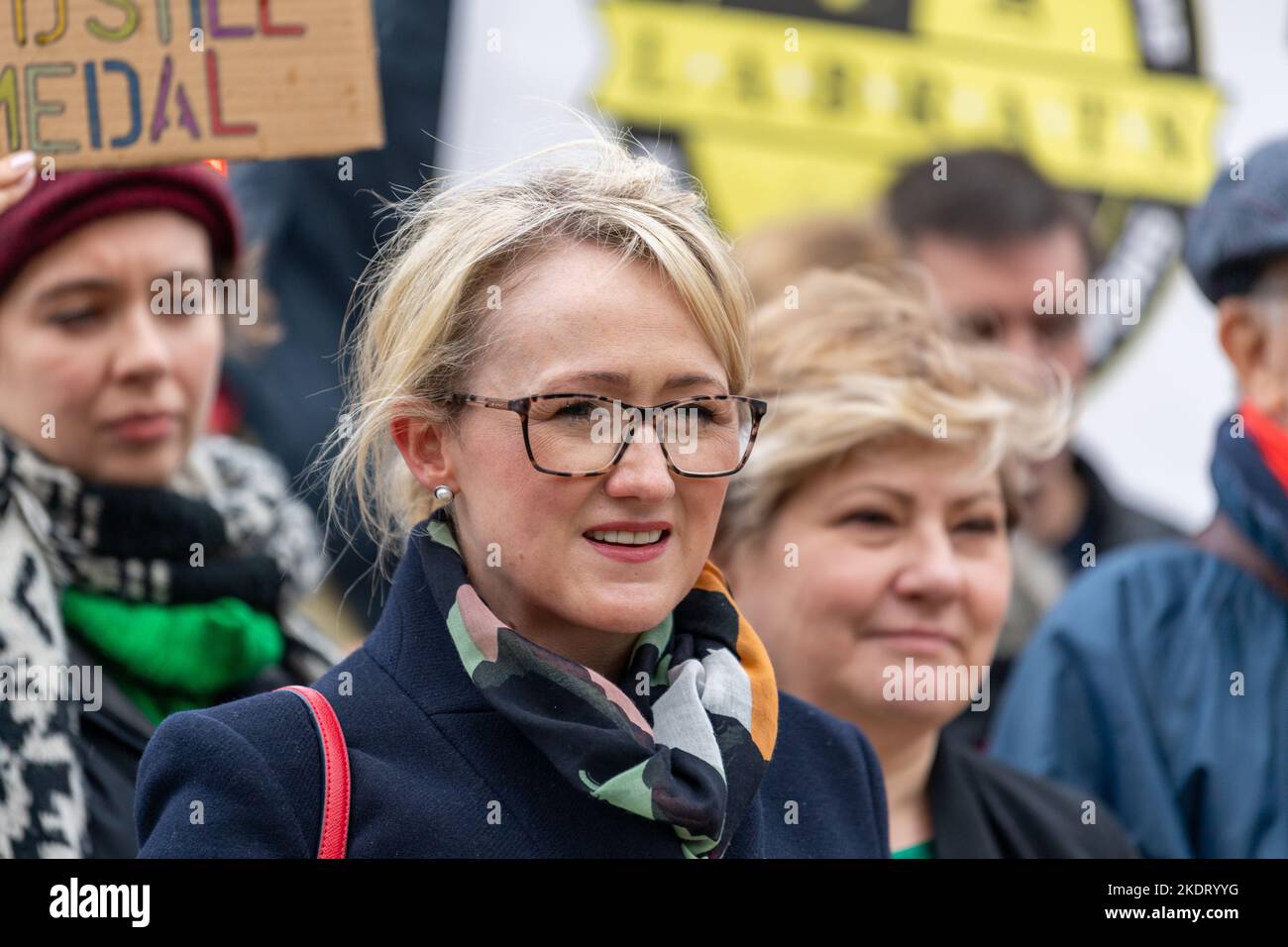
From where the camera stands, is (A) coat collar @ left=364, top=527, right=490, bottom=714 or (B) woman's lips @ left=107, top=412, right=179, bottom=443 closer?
(A) coat collar @ left=364, top=527, right=490, bottom=714

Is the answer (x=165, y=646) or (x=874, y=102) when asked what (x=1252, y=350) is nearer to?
(x=165, y=646)

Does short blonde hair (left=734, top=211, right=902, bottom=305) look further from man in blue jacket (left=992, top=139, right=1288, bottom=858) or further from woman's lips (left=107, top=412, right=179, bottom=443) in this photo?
woman's lips (left=107, top=412, right=179, bottom=443)

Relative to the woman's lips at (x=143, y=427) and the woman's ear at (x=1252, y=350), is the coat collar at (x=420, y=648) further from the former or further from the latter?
the woman's ear at (x=1252, y=350)

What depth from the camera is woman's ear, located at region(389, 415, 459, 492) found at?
5.85 feet

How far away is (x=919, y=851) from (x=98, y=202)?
61.4 inches

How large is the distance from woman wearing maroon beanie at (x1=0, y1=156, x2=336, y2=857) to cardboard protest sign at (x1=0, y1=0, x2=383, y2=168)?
0.38 feet

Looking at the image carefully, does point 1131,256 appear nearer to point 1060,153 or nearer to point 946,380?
A: point 1060,153

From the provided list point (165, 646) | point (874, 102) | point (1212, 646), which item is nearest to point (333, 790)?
point (165, 646)

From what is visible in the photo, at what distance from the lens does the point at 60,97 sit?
221 centimetres

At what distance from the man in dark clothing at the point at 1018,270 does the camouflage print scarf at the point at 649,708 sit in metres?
2.64

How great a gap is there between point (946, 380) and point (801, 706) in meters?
0.84

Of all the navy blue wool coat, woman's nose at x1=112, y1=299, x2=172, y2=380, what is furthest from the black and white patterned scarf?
the navy blue wool coat

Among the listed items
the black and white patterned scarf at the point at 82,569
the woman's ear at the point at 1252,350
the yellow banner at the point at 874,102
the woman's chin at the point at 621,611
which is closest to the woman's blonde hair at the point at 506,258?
the woman's chin at the point at 621,611

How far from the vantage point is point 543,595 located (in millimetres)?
1699
